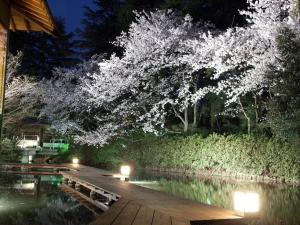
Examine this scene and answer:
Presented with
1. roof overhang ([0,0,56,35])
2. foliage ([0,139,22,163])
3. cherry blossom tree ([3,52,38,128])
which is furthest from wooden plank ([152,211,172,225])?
cherry blossom tree ([3,52,38,128])

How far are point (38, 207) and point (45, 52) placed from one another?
22454 mm

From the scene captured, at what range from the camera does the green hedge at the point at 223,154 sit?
1301 cm

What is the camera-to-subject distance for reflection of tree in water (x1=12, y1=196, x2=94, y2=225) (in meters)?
7.33

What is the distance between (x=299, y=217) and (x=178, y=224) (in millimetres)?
3683

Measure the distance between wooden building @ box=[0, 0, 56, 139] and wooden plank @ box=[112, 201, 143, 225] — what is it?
1.95 m

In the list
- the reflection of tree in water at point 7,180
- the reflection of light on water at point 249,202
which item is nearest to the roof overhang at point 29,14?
the reflection of light on water at point 249,202

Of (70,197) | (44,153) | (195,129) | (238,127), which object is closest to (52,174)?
(70,197)

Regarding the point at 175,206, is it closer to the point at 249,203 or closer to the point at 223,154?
the point at 249,203

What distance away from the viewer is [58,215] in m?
8.02

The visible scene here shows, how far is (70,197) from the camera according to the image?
1040cm

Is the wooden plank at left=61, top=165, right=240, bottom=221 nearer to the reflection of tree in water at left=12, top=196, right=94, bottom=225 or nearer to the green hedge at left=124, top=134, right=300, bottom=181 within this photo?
the reflection of tree in water at left=12, top=196, right=94, bottom=225

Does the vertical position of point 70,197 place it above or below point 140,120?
below

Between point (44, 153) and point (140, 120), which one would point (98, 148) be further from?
point (44, 153)

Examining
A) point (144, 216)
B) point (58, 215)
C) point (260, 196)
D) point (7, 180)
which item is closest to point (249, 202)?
point (144, 216)
